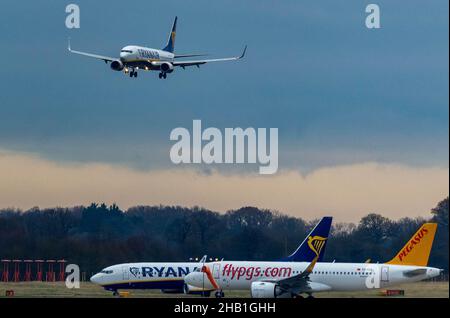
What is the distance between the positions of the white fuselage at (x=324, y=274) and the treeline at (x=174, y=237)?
22316mm

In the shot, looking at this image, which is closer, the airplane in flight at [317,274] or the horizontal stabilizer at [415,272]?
the airplane in flight at [317,274]

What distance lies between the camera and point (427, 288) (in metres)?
115

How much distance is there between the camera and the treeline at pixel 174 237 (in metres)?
124

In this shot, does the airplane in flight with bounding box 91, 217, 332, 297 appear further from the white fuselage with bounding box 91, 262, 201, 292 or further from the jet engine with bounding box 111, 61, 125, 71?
the jet engine with bounding box 111, 61, 125, 71

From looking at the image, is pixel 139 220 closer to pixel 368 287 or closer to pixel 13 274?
pixel 13 274

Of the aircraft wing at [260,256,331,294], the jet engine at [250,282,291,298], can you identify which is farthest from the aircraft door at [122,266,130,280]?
the aircraft wing at [260,256,331,294]

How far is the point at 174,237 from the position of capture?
137625 millimetres

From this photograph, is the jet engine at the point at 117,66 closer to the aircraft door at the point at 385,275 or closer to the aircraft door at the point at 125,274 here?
the aircraft door at the point at 125,274

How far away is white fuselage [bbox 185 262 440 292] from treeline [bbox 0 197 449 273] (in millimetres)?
22316

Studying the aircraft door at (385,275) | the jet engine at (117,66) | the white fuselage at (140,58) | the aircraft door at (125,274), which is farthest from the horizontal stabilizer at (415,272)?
the jet engine at (117,66)

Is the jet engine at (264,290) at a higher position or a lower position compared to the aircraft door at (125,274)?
lower

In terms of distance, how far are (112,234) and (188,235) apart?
851cm
